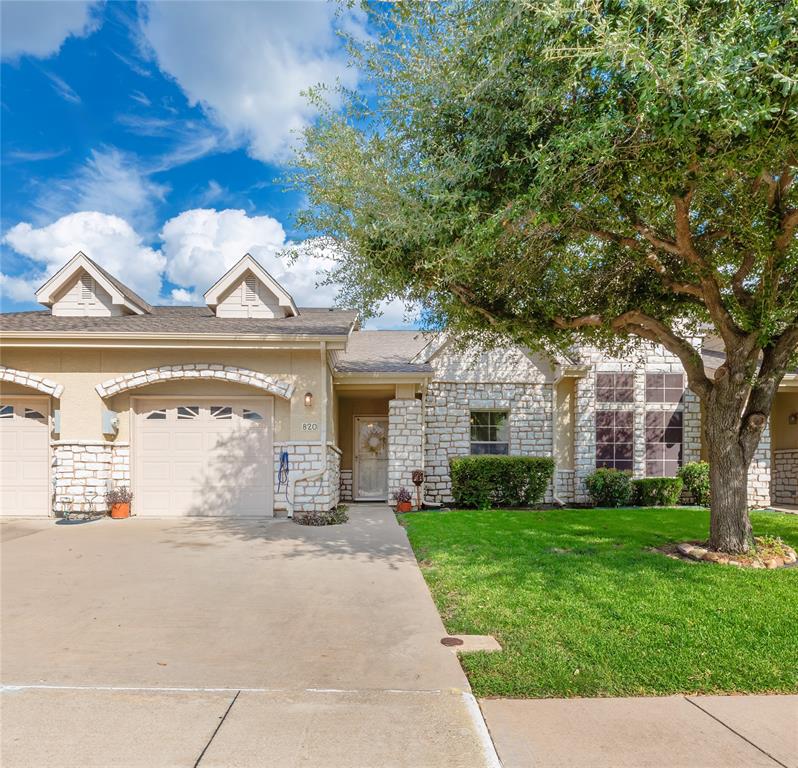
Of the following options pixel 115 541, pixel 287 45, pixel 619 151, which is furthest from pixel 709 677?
pixel 287 45

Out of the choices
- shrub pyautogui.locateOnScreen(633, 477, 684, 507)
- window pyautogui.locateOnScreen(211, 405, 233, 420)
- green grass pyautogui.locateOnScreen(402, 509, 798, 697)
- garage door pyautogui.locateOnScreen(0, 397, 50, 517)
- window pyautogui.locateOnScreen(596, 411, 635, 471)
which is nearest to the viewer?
green grass pyautogui.locateOnScreen(402, 509, 798, 697)

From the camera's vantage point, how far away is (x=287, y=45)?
7.72 meters

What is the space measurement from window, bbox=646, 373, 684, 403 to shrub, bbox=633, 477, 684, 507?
2.00 m

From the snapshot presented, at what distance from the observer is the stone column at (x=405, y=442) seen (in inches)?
460

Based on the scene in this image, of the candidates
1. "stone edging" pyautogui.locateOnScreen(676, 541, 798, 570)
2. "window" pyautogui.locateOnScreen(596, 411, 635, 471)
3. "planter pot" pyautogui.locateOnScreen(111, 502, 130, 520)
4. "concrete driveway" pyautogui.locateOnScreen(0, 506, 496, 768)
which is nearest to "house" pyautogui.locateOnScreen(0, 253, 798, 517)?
"planter pot" pyautogui.locateOnScreen(111, 502, 130, 520)

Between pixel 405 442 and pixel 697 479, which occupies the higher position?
pixel 405 442

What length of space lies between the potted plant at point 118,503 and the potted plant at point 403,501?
18.1 ft

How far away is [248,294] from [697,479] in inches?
461

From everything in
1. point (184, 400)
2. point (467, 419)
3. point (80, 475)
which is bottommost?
point (80, 475)

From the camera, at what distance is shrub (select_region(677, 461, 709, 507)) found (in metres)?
12.4

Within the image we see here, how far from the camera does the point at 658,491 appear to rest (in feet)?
40.6

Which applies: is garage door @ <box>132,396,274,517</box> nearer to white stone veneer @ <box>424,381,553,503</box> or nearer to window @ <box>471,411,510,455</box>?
white stone veneer @ <box>424,381,553,503</box>

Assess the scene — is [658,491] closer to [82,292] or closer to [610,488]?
[610,488]

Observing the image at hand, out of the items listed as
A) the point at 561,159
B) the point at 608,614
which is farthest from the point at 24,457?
the point at 561,159
